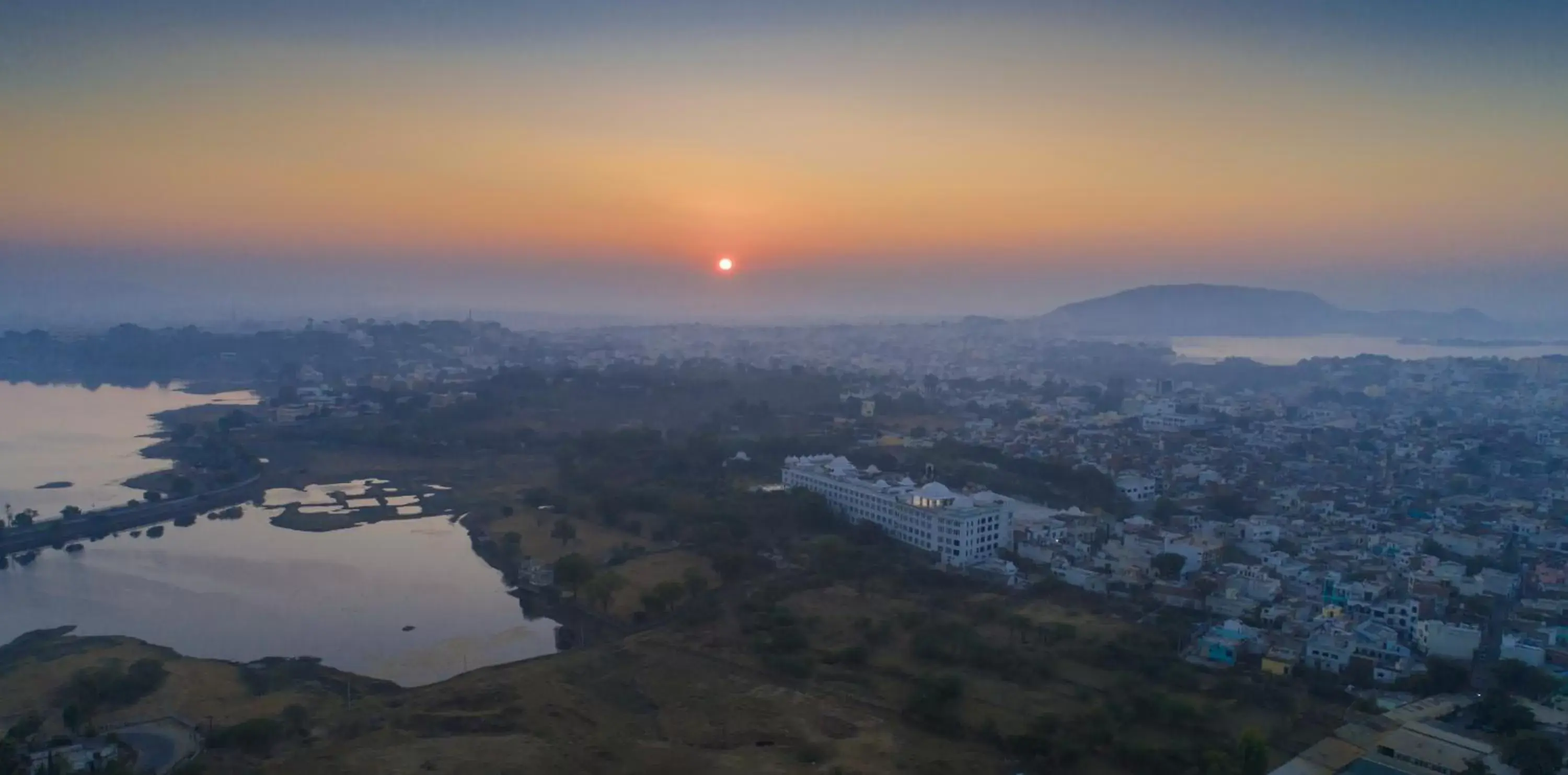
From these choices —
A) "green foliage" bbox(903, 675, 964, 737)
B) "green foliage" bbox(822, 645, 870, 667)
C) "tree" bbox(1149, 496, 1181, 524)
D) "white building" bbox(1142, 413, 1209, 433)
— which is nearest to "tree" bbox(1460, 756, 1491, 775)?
"green foliage" bbox(903, 675, 964, 737)

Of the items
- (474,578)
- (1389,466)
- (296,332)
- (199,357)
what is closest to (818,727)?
(474,578)

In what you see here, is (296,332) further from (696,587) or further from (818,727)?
(818,727)

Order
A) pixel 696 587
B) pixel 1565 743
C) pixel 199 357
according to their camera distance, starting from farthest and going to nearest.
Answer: pixel 199 357 < pixel 696 587 < pixel 1565 743

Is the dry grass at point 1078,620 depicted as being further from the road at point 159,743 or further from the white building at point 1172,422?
the white building at point 1172,422

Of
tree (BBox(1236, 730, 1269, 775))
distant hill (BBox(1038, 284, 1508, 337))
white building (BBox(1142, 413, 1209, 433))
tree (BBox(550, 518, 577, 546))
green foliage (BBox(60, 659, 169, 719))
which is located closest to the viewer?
tree (BBox(1236, 730, 1269, 775))

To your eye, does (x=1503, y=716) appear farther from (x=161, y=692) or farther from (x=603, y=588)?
(x=161, y=692)

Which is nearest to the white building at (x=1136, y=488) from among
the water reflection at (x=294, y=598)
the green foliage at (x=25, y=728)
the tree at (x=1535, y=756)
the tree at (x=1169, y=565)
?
the tree at (x=1169, y=565)

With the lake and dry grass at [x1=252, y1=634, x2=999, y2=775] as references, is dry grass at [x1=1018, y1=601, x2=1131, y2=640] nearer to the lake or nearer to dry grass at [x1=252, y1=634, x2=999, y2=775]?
dry grass at [x1=252, y1=634, x2=999, y2=775]
